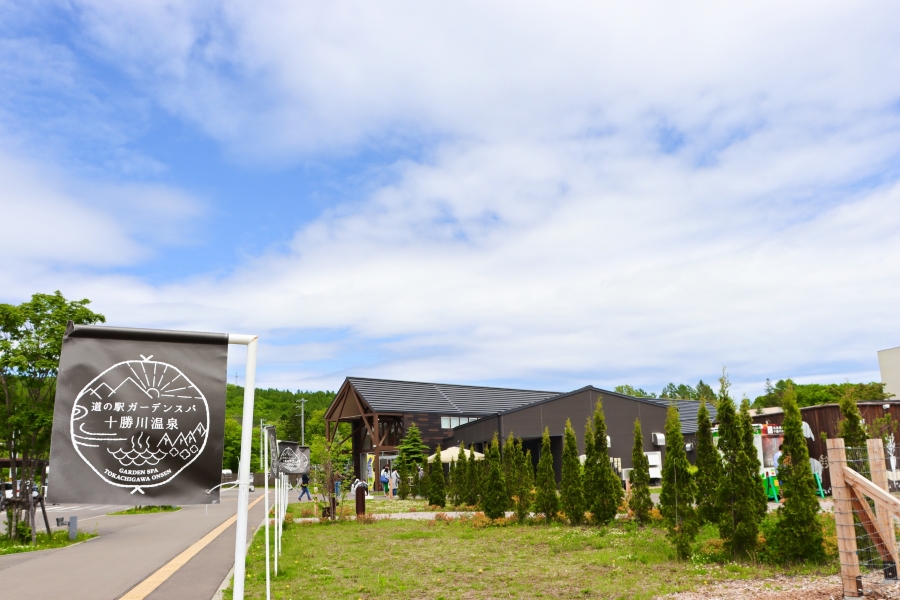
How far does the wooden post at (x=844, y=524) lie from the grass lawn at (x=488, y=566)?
180cm

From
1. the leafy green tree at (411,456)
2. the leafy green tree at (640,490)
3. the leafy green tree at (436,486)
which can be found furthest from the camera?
the leafy green tree at (411,456)

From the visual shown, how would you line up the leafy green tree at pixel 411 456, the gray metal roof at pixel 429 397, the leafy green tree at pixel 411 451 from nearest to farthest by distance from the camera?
the leafy green tree at pixel 411 456 < the leafy green tree at pixel 411 451 < the gray metal roof at pixel 429 397

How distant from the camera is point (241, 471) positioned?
3723 millimetres

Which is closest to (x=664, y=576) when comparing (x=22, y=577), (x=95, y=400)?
(x=95, y=400)

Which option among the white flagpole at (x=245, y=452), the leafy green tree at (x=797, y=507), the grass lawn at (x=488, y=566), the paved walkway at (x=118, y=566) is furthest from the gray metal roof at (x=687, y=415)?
the white flagpole at (x=245, y=452)

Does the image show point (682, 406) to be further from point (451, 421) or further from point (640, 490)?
point (640, 490)

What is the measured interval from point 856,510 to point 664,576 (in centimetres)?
267

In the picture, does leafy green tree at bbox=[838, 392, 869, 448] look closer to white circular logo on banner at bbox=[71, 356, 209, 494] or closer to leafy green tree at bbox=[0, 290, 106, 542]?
white circular logo on banner at bbox=[71, 356, 209, 494]

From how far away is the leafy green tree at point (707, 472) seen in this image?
10570 millimetres

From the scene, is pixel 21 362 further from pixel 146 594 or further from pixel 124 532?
pixel 146 594

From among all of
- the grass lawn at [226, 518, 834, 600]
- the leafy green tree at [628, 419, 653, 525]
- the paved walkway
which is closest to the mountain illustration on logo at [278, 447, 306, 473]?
the grass lawn at [226, 518, 834, 600]

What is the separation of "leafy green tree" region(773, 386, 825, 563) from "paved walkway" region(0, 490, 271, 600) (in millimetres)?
8383

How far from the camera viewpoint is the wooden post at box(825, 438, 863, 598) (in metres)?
7.26

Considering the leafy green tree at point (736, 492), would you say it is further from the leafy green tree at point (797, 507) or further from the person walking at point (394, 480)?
the person walking at point (394, 480)
